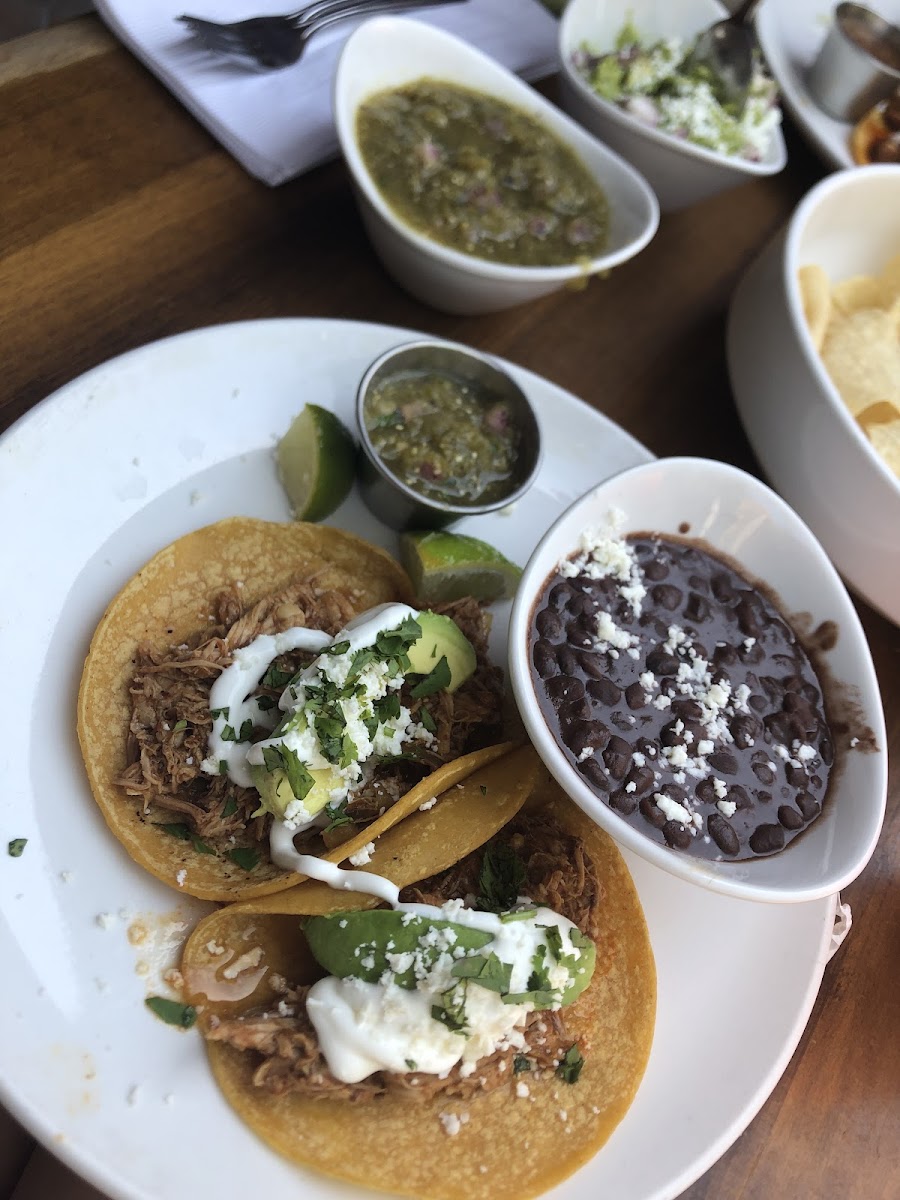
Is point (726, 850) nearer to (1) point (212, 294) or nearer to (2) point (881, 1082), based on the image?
(2) point (881, 1082)

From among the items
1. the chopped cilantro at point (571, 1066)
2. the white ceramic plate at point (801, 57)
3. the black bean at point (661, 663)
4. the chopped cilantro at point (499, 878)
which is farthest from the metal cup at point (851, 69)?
the chopped cilantro at point (571, 1066)

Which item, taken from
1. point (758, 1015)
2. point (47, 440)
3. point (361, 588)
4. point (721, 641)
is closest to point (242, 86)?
point (47, 440)

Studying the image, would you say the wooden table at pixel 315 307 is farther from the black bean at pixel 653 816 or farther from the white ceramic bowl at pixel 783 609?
the black bean at pixel 653 816

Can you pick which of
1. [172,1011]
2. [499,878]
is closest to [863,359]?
[499,878]

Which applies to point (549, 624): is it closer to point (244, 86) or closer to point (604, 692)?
point (604, 692)

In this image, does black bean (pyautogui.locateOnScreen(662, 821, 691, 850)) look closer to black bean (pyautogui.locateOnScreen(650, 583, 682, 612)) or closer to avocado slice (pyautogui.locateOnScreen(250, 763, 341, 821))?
black bean (pyautogui.locateOnScreen(650, 583, 682, 612))

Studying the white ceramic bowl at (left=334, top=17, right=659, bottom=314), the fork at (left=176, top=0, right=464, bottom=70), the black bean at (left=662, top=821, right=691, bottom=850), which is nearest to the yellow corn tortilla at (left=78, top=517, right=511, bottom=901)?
the black bean at (left=662, top=821, right=691, bottom=850)
